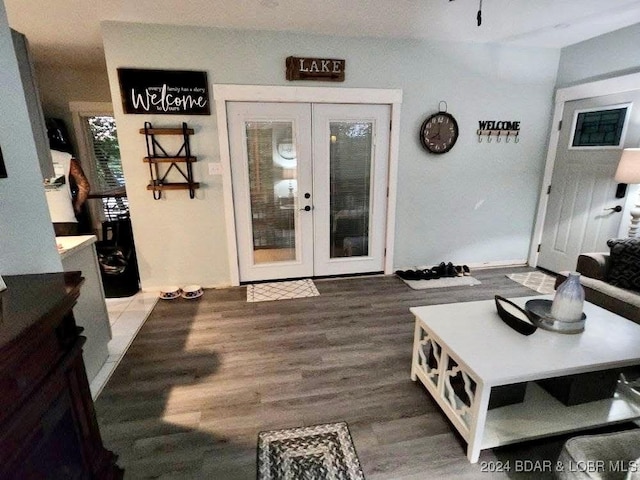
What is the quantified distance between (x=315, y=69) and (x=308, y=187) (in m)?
1.16

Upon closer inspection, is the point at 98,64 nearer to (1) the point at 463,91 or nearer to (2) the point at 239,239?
(2) the point at 239,239

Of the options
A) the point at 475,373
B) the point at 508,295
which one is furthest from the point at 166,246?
the point at 508,295

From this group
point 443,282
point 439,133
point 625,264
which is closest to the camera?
point 625,264

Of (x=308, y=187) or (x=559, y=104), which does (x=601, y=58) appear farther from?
(x=308, y=187)

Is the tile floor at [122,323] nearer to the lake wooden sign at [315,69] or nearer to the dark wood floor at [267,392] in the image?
the dark wood floor at [267,392]

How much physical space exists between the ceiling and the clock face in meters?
0.78

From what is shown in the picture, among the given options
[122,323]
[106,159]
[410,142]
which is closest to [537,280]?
[410,142]

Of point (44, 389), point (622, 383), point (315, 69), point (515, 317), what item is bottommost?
point (622, 383)

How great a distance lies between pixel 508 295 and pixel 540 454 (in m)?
2.08

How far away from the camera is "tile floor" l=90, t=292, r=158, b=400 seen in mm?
2117

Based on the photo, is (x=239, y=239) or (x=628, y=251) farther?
(x=239, y=239)

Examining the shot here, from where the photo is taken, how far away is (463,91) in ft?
11.6

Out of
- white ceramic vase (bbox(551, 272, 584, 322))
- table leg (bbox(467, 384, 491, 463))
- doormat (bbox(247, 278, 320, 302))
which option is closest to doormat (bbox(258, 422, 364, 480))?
table leg (bbox(467, 384, 491, 463))

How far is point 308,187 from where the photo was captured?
3.48 metres
